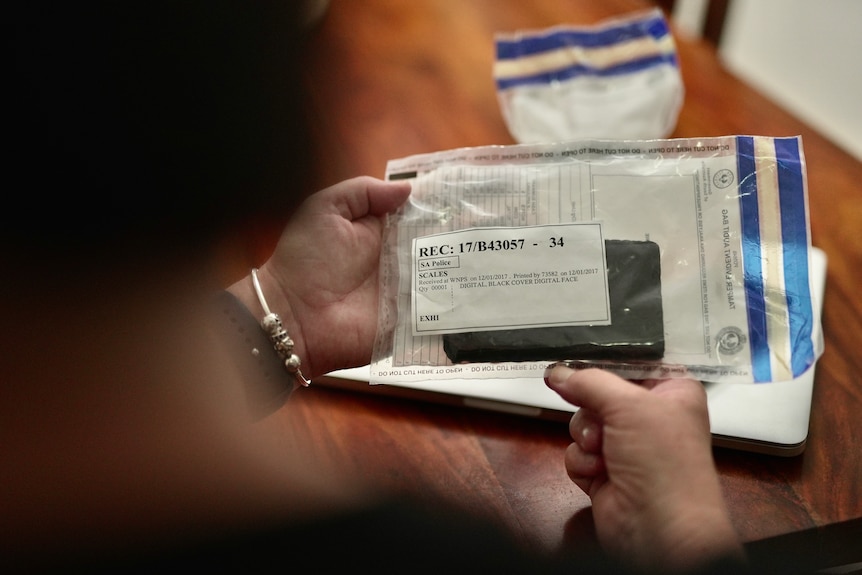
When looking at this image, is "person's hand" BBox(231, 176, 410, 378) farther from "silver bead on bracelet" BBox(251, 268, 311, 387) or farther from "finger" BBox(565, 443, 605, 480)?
"finger" BBox(565, 443, 605, 480)

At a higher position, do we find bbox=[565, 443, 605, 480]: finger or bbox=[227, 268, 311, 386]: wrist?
bbox=[227, 268, 311, 386]: wrist

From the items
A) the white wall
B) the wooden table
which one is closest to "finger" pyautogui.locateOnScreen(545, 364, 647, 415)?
the wooden table

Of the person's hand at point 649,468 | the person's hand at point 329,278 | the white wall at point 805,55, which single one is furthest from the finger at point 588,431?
the white wall at point 805,55

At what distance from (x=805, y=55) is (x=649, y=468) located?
0.81 metres

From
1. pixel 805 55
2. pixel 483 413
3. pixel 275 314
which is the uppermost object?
pixel 805 55

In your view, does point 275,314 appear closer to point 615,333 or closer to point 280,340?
point 280,340

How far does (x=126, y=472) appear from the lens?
0.40 m

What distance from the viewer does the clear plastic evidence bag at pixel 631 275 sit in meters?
0.48

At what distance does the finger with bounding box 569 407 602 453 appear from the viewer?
1.52 ft

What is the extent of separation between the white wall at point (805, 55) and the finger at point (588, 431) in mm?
541

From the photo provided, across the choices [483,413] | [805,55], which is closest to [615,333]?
[483,413]

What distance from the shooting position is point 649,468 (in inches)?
16.7

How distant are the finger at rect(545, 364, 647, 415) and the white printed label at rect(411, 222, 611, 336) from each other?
0.04 meters

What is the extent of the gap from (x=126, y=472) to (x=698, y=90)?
739 millimetres
